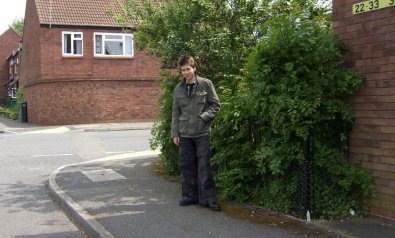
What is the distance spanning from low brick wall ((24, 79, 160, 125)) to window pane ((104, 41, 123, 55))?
6.04ft

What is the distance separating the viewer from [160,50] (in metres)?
8.48

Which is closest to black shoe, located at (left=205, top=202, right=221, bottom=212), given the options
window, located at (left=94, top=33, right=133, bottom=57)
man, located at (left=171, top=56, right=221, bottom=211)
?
man, located at (left=171, top=56, right=221, bottom=211)

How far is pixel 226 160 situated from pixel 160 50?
8.84 feet

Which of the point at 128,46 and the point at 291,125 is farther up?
the point at 128,46

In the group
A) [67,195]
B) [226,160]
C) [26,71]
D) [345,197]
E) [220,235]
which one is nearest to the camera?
[220,235]

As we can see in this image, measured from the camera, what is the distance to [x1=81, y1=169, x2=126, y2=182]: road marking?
879 cm

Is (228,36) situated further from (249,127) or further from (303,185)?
(303,185)

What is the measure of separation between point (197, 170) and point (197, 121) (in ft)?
2.26

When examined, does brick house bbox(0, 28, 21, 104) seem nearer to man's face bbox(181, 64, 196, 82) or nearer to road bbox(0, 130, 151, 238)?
road bbox(0, 130, 151, 238)

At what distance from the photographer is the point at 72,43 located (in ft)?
90.6

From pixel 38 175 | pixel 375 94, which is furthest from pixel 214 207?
pixel 38 175

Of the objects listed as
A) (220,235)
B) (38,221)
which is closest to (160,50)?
(38,221)

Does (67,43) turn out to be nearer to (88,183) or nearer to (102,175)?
(102,175)

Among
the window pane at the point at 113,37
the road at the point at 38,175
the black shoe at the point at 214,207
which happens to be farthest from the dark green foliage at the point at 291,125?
the window pane at the point at 113,37
